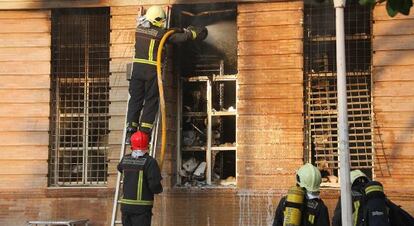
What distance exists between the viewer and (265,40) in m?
10.8

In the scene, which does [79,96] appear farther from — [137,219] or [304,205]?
[304,205]

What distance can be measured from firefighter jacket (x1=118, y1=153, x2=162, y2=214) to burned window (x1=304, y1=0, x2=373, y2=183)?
9.63ft

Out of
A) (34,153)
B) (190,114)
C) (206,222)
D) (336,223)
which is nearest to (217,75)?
(190,114)

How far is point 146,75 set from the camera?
995 cm

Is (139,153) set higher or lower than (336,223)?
higher

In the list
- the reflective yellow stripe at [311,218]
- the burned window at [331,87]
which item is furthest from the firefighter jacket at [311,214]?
the burned window at [331,87]

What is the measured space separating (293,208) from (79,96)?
19.1 feet

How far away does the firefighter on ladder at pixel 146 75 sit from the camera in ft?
32.6

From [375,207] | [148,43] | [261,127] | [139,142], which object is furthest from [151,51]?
[375,207]

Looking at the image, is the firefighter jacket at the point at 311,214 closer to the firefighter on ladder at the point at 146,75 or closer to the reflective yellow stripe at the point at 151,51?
the firefighter on ladder at the point at 146,75

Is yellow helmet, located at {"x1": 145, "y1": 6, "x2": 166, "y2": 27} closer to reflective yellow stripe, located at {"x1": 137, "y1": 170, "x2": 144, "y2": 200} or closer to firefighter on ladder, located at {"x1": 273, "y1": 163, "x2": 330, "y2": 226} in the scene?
reflective yellow stripe, located at {"x1": 137, "y1": 170, "x2": 144, "y2": 200}

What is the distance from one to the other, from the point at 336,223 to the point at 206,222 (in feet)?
12.0

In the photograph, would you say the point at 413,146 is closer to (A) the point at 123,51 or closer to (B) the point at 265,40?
(B) the point at 265,40

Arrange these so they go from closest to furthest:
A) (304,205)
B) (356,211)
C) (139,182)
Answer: (304,205)
(356,211)
(139,182)
